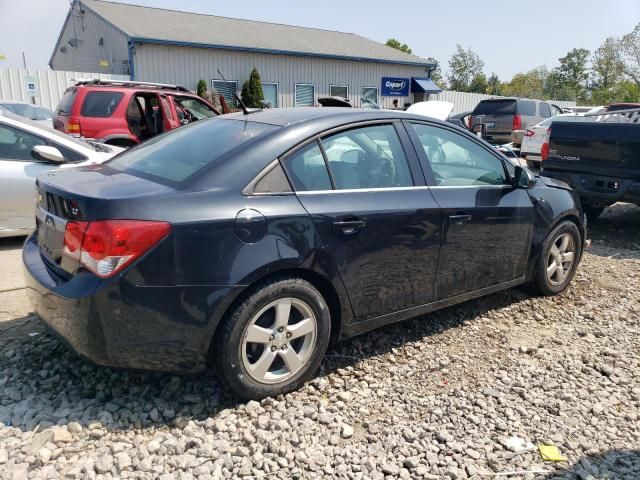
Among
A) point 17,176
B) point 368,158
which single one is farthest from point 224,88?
point 368,158

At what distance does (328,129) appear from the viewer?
3.15 m

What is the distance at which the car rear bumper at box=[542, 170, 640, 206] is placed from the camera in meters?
6.06

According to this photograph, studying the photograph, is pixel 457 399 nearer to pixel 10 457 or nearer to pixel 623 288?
pixel 10 457

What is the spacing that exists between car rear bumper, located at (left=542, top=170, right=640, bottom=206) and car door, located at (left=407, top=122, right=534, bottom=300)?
2.66 m

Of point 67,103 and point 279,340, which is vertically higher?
point 67,103

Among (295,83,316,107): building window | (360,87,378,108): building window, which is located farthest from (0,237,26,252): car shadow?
(360,87,378,108): building window

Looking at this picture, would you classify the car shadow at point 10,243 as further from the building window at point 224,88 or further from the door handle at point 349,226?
the building window at point 224,88

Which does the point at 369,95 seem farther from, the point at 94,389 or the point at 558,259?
the point at 94,389

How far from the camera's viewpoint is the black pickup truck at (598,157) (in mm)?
6070

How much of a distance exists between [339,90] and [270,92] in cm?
383

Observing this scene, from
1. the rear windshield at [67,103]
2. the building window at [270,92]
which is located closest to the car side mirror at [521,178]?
the rear windshield at [67,103]

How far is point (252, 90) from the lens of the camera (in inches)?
845

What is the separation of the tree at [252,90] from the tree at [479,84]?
50.2 m

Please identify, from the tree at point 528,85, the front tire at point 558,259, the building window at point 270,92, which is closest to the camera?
the front tire at point 558,259
